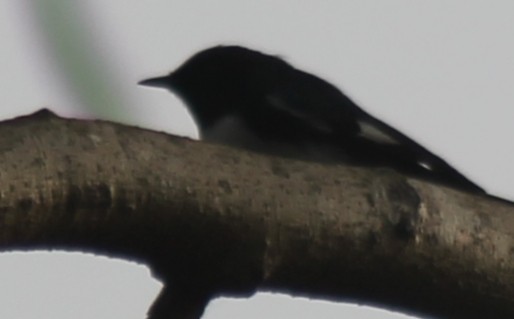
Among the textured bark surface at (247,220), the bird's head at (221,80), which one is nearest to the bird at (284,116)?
the bird's head at (221,80)

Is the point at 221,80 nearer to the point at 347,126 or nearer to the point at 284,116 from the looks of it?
the point at 284,116

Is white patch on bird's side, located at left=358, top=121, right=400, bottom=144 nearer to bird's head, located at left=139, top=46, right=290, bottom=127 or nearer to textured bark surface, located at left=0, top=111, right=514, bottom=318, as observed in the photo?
bird's head, located at left=139, top=46, right=290, bottom=127

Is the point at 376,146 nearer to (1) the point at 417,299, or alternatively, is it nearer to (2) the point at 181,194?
(1) the point at 417,299

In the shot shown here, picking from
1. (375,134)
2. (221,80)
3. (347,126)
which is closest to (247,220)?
(375,134)

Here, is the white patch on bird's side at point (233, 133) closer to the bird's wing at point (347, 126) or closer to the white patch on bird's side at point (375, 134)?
the bird's wing at point (347, 126)

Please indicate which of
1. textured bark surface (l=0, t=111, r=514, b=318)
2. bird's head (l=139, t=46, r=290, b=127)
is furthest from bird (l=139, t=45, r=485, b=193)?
textured bark surface (l=0, t=111, r=514, b=318)
